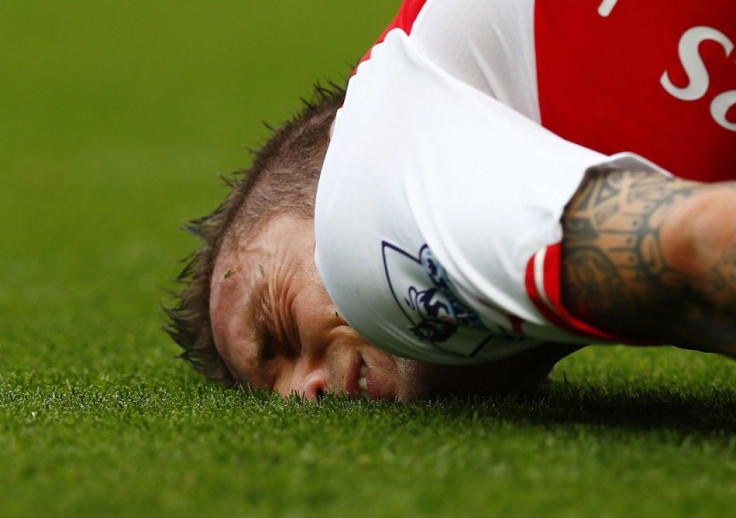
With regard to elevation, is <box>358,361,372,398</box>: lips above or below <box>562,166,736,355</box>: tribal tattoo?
below

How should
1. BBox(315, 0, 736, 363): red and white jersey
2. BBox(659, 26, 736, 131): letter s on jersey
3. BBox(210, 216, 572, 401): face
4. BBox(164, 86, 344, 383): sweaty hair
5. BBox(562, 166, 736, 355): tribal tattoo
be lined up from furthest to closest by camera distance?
BBox(164, 86, 344, 383): sweaty hair
BBox(210, 216, 572, 401): face
BBox(659, 26, 736, 131): letter s on jersey
BBox(315, 0, 736, 363): red and white jersey
BBox(562, 166, 736, 355): tribal tattoo

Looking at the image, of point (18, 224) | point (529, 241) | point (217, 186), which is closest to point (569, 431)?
point (529, 241)

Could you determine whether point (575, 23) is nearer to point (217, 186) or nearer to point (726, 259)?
point (726, 259)

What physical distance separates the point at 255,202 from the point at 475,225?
88 centimetres

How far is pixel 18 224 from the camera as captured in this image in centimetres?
564

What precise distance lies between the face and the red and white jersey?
0.67 feet

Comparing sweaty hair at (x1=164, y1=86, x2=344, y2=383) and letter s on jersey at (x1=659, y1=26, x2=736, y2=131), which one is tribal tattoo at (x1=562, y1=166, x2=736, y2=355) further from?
sweaty hair at (x1=164, y1=86, x2=344, y2=383)

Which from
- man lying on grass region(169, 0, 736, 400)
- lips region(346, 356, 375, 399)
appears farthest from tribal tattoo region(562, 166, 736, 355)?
lips region(346, 356, 375, 399)

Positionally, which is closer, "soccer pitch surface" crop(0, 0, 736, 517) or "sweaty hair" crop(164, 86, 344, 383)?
"soccer pitch surface" crop(0, 0, 736, 517)

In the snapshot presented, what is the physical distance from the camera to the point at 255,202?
2.50 meters

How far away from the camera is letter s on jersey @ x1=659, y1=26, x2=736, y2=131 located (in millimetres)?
1974

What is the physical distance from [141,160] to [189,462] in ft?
21.1

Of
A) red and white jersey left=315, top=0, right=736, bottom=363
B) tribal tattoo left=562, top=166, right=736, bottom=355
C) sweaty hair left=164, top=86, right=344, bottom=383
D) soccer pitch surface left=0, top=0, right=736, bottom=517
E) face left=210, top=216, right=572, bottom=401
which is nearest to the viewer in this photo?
soccer pitch surface left=0, top=0, right=736, bottom=517

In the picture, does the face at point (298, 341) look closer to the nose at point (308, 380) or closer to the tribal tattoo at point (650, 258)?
the nose at point (308, 380)
